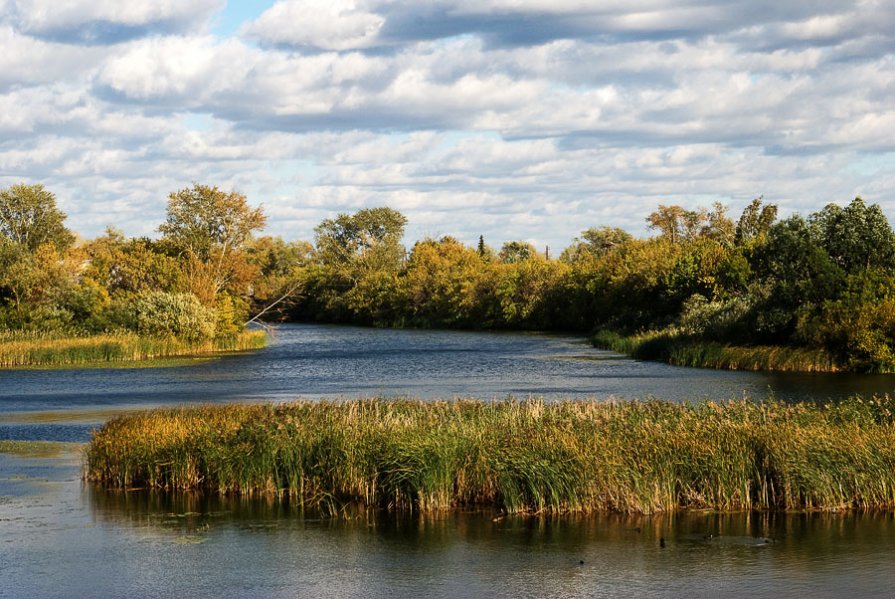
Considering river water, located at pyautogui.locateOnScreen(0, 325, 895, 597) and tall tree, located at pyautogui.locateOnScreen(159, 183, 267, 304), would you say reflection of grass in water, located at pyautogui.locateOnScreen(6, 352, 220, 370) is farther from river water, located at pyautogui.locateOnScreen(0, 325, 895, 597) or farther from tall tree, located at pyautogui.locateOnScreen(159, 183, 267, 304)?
river water, located at pyautogui.locateOnScreen(0, 325, 895, 597)

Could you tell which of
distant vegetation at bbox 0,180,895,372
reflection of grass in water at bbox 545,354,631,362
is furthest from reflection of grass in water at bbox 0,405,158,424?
reflection of grass in water at bbox 545,354,631,362

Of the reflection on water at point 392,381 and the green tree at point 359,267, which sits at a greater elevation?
the green tree at point 359,267

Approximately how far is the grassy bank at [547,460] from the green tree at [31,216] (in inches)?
2611

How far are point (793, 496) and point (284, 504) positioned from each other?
30.1ft

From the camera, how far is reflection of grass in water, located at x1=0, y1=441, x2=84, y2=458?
2602 centimetres

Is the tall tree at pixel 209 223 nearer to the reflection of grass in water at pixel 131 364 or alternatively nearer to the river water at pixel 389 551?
the reflection of grass in water at pixel 131 364

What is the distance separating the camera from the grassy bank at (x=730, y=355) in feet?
157

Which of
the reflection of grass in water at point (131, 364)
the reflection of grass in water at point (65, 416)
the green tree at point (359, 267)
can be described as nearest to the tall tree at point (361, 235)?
the green tree at point (359, 267)

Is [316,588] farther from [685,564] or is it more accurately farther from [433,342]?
[433,342]

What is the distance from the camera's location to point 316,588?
15062 mm

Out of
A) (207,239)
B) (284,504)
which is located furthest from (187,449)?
(207,239)

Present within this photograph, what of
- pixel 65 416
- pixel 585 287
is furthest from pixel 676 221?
pixel 65 416

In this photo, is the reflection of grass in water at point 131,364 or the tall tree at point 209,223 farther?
the tall tree at point 209,223

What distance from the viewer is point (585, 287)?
96.4m
